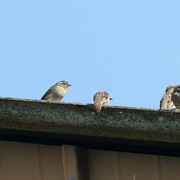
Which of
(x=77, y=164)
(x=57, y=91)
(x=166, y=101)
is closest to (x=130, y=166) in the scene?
(x=77, y=164)

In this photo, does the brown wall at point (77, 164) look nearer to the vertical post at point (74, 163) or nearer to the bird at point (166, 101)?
the vertical post at point (74, 163)

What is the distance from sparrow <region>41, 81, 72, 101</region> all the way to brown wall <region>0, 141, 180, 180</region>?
597 cm

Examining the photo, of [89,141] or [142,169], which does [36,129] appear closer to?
[89,141]

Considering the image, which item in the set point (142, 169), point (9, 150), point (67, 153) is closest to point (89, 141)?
point (67, 153)

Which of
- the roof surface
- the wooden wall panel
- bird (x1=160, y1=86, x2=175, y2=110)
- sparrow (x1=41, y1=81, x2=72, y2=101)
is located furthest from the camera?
sparrow (x1=41, y1=81, x2=72, y2=101)

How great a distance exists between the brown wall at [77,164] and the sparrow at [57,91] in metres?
5.97

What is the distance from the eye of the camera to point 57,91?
10.4m

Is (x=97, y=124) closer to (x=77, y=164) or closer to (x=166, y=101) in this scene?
(x=77, y=164)

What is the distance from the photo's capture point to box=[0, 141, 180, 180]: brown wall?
13.0ft

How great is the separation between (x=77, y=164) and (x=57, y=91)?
6383 millimetres

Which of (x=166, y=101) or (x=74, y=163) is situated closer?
(x=74, y=163)

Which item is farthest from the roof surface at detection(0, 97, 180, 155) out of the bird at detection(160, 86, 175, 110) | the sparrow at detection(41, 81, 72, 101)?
the sparrow at detection(41, 81, 72, 101)

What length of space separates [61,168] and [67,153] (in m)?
0.14

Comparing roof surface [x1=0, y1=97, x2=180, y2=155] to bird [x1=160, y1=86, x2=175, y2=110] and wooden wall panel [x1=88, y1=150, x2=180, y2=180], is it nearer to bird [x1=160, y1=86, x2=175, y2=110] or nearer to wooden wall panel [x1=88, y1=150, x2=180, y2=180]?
wooden wall panel [x1=88, y1=150, x2=180, y2=180]
